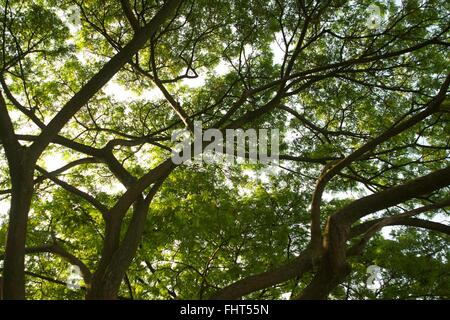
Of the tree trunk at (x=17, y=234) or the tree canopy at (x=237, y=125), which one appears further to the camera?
the tree canopy at (x=237, y=125)

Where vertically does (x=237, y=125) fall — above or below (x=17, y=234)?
above

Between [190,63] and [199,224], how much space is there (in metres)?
3.24

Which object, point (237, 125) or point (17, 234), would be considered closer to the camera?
point (17, 234)

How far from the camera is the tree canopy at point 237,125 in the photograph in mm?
7191

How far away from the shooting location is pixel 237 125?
6.91 meters

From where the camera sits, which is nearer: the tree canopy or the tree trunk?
the tree trunk

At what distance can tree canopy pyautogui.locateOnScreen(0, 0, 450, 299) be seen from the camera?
719cm

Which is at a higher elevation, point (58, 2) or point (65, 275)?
point (58, 2)
